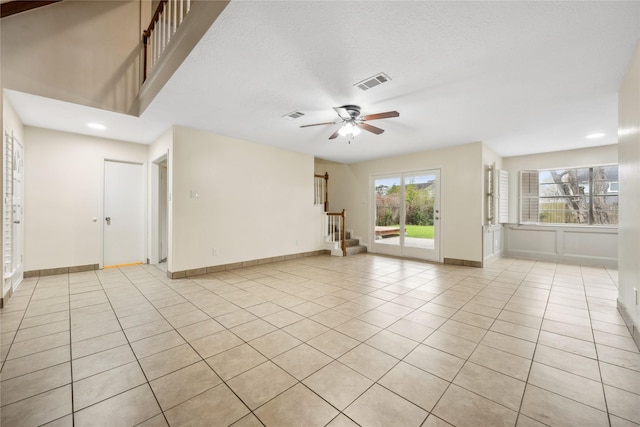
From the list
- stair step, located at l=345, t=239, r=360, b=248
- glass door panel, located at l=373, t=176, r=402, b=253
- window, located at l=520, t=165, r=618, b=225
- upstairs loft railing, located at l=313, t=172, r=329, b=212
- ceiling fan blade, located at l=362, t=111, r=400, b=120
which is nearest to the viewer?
ceiling fan blade, located at l=362, t=111, r=400, b=120

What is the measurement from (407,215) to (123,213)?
6452 mm

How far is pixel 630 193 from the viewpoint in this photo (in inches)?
100

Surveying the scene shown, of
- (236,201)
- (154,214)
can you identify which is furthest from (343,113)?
(154,214)

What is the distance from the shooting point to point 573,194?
241 inches

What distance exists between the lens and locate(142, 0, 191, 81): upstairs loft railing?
3.55 m

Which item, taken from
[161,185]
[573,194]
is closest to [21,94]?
[161,185]

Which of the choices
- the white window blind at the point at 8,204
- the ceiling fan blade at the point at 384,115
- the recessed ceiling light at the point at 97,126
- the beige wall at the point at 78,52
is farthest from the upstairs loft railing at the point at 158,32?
the ceiling fan blade at the point at 384,115

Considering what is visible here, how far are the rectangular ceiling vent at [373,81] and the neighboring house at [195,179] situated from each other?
214 cm

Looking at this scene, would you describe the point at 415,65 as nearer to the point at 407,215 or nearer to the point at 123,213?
the point at 407,215

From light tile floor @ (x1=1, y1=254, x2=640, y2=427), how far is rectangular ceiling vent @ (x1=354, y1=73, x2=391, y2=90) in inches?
102

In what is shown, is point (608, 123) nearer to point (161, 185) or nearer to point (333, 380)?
point (333, 380)

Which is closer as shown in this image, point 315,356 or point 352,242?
point 315,356

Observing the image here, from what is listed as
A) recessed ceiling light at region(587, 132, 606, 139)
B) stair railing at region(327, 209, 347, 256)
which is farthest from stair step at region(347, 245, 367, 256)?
recessed ceiling light at region(587, 132, 606, 139)

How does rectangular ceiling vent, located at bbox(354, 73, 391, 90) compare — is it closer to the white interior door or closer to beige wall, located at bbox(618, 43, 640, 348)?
beige wall, located at bbox(618, 43, 640, 348)
